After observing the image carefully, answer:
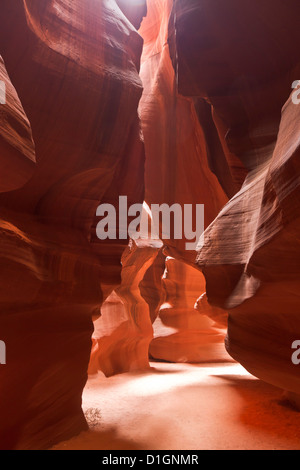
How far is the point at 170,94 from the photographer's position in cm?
1395

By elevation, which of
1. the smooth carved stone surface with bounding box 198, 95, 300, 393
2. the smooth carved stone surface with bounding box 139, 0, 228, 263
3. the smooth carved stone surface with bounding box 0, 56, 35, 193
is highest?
the smooth carved stone surface with bounding box 139, 0, 228, 263

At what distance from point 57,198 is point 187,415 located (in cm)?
508

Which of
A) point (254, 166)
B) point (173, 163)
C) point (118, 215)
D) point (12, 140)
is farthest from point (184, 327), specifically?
point (12, 140)

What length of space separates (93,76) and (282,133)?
342 centimetres

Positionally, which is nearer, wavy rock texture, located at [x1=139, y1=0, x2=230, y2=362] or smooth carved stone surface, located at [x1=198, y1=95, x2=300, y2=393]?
smooth carved stone surface, located at [x1=198, y1=95, x2=300, y2=393]

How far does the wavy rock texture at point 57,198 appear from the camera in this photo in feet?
15.4

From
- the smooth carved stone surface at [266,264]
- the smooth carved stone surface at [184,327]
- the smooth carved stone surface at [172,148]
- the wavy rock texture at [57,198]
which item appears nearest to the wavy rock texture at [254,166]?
the smooth carved stone surface at [266,264]

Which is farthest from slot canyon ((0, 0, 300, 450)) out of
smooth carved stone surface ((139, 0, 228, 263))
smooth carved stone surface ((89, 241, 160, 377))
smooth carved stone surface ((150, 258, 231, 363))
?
smooth carved stone surface ((150, 258, 231, 363))

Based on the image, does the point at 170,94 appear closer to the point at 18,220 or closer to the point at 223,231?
the point at 223,231

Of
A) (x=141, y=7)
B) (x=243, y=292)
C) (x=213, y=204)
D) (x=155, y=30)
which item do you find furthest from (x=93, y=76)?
(x=155, y=30)

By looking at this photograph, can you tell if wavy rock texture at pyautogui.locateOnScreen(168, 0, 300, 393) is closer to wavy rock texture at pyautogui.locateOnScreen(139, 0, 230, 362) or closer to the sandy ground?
the sandy ground

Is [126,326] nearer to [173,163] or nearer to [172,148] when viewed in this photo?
[173,163]

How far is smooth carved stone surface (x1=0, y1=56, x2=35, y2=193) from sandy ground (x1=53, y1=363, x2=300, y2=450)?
14.3 feet

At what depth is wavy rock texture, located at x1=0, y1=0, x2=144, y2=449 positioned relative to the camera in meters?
4.70
